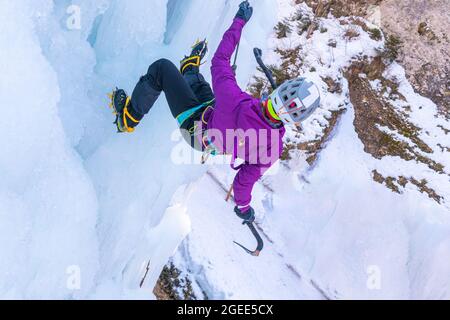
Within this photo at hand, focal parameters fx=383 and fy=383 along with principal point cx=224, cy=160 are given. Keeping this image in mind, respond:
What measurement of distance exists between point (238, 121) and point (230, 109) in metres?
0.10

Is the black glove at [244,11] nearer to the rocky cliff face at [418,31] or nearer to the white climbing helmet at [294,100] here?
the white climbing helmet at [294,100]

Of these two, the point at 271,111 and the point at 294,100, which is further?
the point at 271,111

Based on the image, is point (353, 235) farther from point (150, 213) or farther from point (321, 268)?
point (150, 213)

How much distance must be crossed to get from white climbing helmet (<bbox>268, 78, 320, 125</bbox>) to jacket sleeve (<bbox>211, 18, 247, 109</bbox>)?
28 centimetres

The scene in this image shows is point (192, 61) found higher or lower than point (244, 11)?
lower

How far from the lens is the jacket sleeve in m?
2.57

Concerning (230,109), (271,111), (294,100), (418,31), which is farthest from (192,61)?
(418,31)

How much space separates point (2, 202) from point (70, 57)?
1068 millimetres

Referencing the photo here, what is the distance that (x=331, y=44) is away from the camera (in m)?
9.01

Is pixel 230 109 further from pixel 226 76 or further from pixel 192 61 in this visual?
pixel 192 61

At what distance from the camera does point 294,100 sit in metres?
2.31

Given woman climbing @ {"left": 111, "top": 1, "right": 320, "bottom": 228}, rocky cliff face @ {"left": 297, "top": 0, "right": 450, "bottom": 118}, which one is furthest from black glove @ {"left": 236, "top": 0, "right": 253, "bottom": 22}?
rocky cliff face @ {"left": 297, "top": 0, "right": 450, "bottom": 118}
